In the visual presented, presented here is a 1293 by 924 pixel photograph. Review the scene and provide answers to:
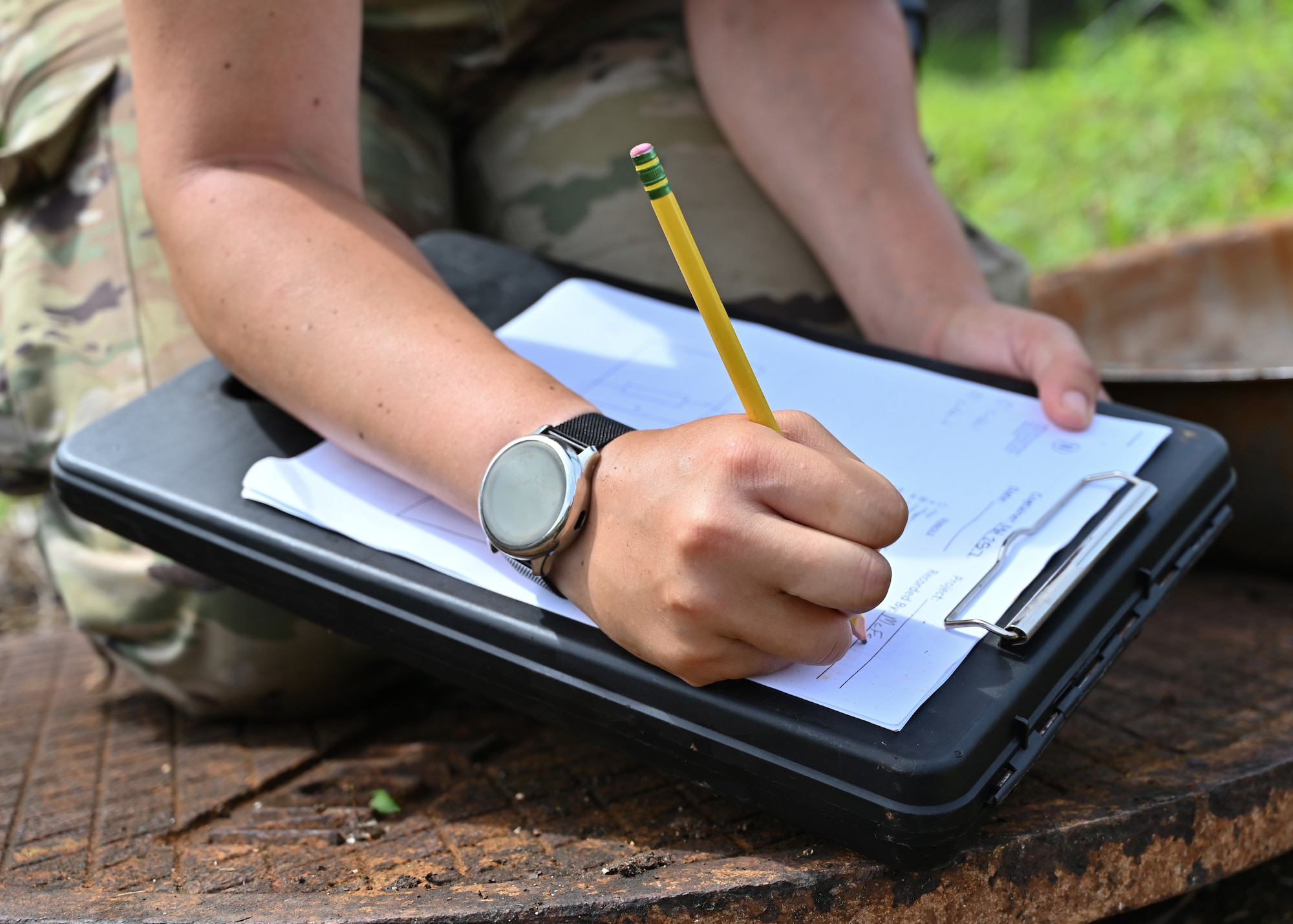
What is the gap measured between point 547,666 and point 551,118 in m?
0.95

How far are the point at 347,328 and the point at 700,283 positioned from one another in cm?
33

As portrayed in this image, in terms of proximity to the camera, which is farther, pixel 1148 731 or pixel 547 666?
pixel 1148 731

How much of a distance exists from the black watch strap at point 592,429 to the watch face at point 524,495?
23mm

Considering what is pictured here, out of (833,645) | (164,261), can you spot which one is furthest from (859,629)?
(164,261)

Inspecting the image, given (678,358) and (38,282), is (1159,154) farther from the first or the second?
(38,282)

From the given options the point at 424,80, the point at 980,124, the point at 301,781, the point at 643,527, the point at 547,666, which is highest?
the point at 424,80

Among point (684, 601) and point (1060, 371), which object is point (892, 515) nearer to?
point (684, 601)

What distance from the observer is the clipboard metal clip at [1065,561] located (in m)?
0.69

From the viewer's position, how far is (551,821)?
0.87 meters

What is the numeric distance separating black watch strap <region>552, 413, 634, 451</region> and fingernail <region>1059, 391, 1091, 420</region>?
43 cm

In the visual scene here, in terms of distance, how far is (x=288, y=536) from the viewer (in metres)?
0.82

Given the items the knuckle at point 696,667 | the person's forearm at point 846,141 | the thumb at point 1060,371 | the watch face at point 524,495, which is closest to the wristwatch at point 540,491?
the watch face at point 524,495

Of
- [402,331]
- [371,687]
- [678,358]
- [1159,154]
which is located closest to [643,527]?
[402,331]

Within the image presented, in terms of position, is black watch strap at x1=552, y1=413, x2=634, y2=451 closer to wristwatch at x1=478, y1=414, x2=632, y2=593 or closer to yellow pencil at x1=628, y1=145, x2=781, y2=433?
wristwatch at x1=478, y1=414, x2=632, y2=593
